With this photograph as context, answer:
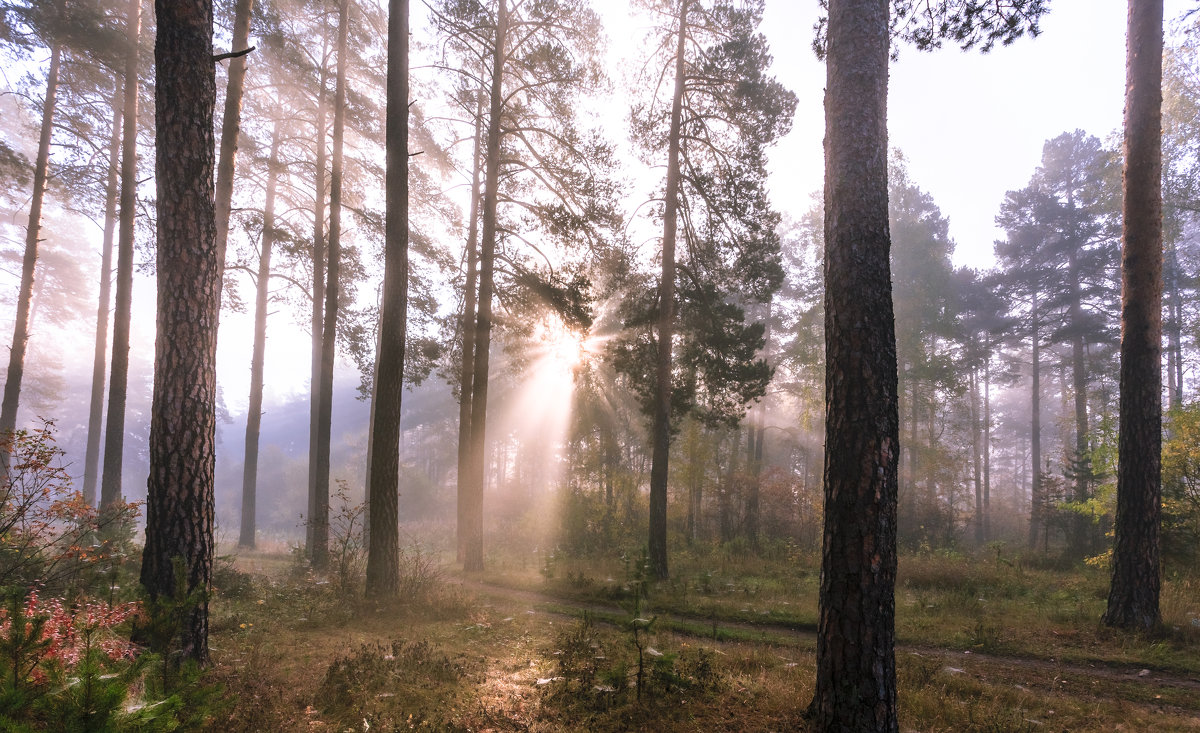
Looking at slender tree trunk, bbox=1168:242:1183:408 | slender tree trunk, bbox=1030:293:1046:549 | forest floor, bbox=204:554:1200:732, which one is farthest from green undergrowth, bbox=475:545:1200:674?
slender tree trunk, bbox=1168:242:1183:408

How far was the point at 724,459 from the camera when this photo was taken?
2380cm

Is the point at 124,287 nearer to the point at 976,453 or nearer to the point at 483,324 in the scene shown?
the point at 483,324

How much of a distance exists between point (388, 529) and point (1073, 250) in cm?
3256

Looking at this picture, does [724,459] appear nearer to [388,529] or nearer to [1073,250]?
[388,529]

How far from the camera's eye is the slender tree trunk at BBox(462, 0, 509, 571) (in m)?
13.0

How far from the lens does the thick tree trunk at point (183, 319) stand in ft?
15.4

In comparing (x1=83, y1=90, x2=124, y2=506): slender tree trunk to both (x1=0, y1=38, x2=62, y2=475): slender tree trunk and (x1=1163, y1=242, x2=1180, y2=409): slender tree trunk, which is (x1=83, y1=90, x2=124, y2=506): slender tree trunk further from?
(x1=1163, y1=242, x2=1180, y2=409): slender tree trunk

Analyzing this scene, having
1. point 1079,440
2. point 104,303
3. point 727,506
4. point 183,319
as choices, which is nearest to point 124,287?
point 104,303

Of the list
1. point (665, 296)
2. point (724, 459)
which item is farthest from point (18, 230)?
point (724, 459)

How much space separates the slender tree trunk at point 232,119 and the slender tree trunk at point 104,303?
6.51m

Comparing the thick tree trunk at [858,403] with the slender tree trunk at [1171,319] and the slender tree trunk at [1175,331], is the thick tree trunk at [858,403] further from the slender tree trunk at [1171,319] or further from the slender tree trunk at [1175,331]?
the slender tree trunk at [1175,331]

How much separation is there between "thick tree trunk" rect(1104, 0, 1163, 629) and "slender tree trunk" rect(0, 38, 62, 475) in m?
23.0

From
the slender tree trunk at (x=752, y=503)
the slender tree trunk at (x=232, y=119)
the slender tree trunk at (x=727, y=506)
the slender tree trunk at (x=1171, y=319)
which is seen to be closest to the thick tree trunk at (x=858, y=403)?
the slender tree trunk at (x=232, y=119)

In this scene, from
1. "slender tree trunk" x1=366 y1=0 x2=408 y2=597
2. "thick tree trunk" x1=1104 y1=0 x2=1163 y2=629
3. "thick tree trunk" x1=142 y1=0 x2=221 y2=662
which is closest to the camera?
"thick tree trunk" x1=142 y1=0 x2=221 y2=662
